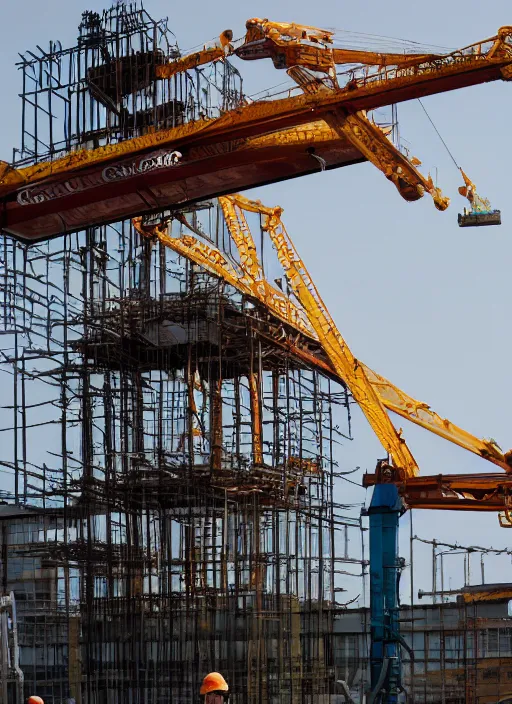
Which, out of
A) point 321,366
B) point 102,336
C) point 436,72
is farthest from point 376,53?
point 321,366

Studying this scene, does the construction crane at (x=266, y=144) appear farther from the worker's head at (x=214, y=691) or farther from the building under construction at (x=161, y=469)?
the worker's head at (x=214, y=691)

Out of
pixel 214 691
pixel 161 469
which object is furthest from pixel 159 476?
pixel 214 691

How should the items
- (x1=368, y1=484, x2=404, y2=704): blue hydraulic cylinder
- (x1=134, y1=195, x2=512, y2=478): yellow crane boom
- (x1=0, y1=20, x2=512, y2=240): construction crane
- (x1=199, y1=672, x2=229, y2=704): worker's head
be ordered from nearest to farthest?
(x1=199, y1=672, x2=229, y2=704): worker's head < (x1=0, y1=20, x2=512, y2=240): construction crane < (x1=368, y1=484, x2=404, y2=704): blue hydraulic cylinder < (x1=134, y1=195, x2=512, y2=478): yellow crane boom

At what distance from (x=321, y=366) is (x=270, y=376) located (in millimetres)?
1534

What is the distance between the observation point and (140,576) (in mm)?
38438

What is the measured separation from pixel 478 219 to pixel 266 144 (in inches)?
342

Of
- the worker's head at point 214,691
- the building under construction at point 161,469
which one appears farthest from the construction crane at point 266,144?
the worker's head at point 214,691

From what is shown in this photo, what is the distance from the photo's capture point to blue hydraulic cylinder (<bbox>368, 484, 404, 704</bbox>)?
125ft

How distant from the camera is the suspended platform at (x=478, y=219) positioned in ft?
126

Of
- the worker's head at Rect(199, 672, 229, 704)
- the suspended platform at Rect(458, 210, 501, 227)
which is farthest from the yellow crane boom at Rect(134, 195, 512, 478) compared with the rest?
the worker's head at Rect(199, 672, 229, 704)

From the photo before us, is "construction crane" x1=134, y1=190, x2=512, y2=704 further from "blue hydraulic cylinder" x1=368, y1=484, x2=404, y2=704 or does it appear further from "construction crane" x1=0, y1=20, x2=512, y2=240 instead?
"construction crane" x1=0, y1=20, x2=512, y2=240

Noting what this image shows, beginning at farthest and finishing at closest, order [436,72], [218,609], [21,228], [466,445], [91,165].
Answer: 1. [466,445]
2. [218,609]
3. [21,228]
4. [91,165]
5. [436,72]

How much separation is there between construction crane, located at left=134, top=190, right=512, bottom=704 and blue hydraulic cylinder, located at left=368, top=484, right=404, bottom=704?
25 mm

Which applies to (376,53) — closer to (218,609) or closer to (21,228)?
(21,228)
